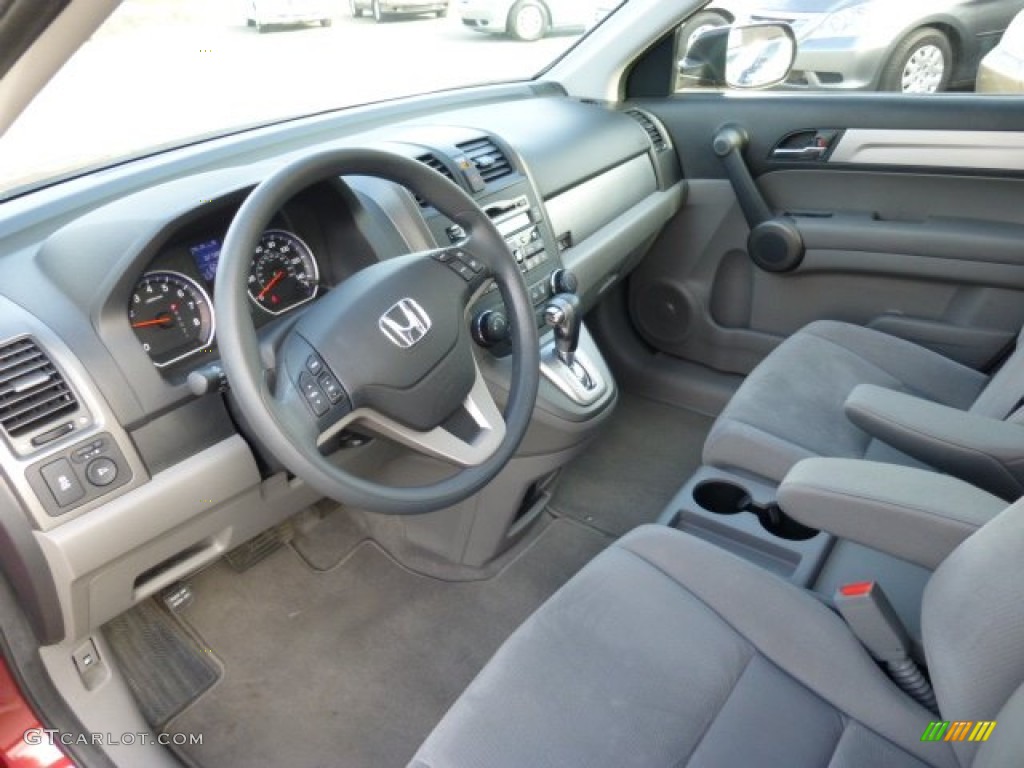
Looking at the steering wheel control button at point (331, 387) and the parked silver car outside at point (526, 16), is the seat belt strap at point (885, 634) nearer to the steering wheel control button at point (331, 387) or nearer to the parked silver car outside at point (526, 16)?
the steering wheel control button at point (331, 387)

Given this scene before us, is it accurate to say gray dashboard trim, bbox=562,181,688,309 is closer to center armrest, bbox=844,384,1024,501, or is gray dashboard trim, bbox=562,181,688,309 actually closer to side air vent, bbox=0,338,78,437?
center armrest, bbox=844,384,1024,501

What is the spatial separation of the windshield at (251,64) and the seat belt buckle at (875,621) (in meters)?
1.16

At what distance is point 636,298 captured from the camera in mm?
2840

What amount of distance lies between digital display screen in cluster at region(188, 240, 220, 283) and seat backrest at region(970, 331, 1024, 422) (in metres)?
1.42

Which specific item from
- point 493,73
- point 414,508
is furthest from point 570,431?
point 493,73

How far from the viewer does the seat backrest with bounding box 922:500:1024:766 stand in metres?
0.92

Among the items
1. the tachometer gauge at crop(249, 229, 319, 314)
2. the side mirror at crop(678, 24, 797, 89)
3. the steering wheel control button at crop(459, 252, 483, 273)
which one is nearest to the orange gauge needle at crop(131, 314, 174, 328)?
the tachometer gauge at crop(249, 229, 319, 314)

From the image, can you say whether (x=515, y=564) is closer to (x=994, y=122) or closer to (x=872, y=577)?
(x=872, y=577)

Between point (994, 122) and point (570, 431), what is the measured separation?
4.52 feet

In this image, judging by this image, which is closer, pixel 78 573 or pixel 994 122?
pixel 78 573

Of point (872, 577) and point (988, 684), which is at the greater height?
point (988, 684)

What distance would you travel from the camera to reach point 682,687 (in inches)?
45.4

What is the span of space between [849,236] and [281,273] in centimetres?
163

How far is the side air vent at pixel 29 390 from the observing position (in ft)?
3.68
